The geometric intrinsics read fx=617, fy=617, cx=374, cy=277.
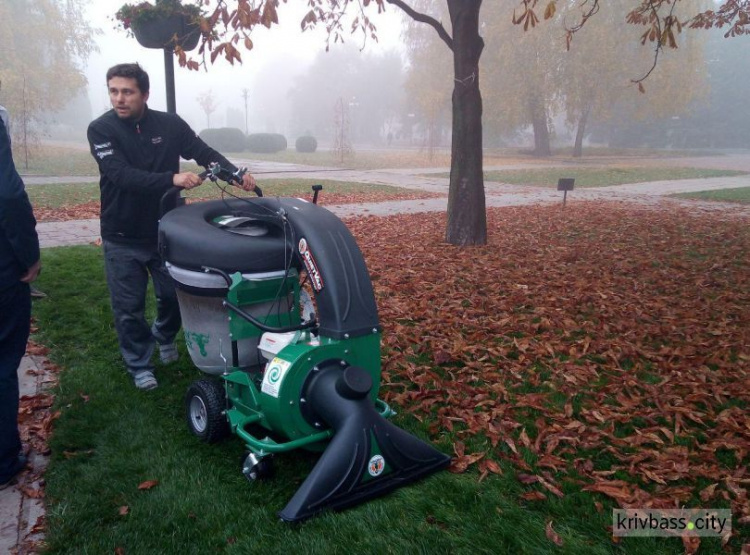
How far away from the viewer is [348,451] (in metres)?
2.68

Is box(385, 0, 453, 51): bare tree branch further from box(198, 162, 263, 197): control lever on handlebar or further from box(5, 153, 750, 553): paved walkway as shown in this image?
box(198, 162, 263, 197): control lever on handlebar

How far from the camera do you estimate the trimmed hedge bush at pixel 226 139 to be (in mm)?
39312

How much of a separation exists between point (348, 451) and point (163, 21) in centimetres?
506

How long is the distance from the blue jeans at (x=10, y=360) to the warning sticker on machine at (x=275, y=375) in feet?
4.29

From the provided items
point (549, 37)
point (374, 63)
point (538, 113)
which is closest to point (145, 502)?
point (549, 37)

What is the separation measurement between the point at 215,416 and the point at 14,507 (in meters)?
1.01

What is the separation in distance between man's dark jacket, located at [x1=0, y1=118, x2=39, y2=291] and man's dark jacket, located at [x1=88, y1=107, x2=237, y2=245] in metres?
0.64

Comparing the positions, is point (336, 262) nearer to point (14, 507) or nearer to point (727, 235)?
point (14, 507)

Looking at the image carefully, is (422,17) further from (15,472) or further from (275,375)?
(15,472)

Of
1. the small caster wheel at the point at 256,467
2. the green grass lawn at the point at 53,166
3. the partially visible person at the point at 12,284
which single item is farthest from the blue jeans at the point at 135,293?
the green grass lawn at the point at 53,166

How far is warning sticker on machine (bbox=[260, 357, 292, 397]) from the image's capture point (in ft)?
9.23

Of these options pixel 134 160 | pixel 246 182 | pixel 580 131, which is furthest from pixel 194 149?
pixel 580 131

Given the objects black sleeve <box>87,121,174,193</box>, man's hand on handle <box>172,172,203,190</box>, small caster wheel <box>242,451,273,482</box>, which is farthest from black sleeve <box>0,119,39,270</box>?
small caster wheel <box>242,451,273,482</box>

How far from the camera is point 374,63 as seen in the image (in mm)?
75375
